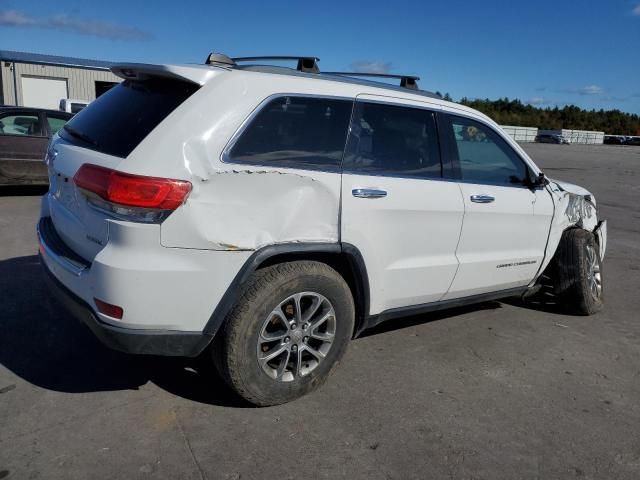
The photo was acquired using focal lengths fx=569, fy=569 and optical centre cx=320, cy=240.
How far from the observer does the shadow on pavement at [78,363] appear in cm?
341

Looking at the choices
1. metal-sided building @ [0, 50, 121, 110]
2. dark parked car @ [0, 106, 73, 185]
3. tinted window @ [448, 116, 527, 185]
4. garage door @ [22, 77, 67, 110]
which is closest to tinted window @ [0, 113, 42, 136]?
dark parked car @ [0, 106, 73, 185]

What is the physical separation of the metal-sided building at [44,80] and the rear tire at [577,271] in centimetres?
3310

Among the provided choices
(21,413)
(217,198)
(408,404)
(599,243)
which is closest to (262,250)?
(217,198)

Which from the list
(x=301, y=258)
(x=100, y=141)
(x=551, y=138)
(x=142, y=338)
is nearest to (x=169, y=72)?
(x=100, y=141)

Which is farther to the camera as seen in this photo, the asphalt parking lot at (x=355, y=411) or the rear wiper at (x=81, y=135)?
the rear wiper at (x=81, y=135)

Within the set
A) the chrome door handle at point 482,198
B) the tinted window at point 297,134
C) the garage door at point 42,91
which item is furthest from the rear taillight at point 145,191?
the garage door at point 42,91

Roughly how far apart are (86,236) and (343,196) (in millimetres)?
1409

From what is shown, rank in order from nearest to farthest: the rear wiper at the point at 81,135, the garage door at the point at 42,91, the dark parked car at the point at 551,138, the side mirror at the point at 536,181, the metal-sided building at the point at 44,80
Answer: the rear wiper at the point at 81,135 → the side mirror at the point at 536,181 → the metal-sided building at the point at 44,80 → the garage door at the point at 42,91 → the dark parked car at the point at 551,138

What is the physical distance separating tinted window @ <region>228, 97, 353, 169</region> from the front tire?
592mm

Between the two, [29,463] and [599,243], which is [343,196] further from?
[599,243]

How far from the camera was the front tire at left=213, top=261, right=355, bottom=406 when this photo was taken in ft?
9.89

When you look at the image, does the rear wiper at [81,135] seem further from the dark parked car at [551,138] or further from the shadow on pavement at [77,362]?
the dark parked car at [551,138]

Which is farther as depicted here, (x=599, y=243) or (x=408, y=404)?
(x=599, y=243)

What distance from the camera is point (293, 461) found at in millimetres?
2783
